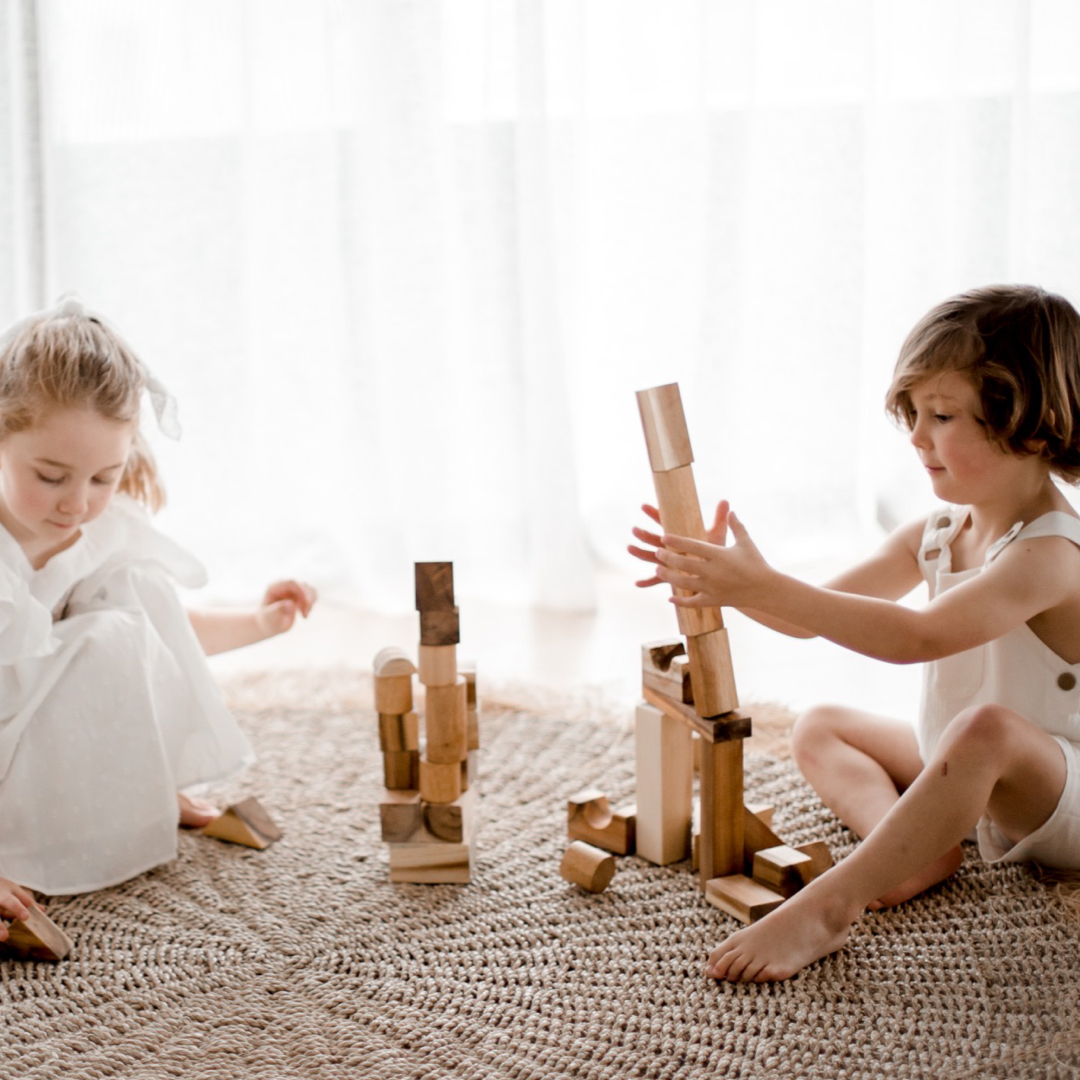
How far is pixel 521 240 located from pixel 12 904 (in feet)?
3.90

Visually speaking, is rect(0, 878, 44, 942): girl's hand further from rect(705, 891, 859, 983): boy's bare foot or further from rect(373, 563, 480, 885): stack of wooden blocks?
rect(705, 891, 859, 983): boy's bare foot

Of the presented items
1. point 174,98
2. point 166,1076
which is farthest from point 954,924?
point 174,98

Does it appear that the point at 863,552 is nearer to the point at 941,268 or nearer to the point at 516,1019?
the point at 941,268

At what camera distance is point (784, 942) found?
0.90 metres

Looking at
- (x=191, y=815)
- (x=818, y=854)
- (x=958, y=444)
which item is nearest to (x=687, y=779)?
(x=818, y=854)

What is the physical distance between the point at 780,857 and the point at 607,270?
3.67 ft

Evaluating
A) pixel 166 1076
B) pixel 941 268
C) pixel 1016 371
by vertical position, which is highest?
pixel 941 268

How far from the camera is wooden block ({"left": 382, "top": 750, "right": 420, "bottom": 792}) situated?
3.56 ft

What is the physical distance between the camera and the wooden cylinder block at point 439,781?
41.1 inches

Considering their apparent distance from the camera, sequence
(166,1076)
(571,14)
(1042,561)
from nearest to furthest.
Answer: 1. (166,1076)
2. (1042,561)
3. (571,14)

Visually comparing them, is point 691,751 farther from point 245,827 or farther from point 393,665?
point 245,827

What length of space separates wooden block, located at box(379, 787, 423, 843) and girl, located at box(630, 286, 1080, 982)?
0.95 ft

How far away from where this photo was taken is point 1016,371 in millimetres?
A: 952

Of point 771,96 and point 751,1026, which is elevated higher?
point 771,96
